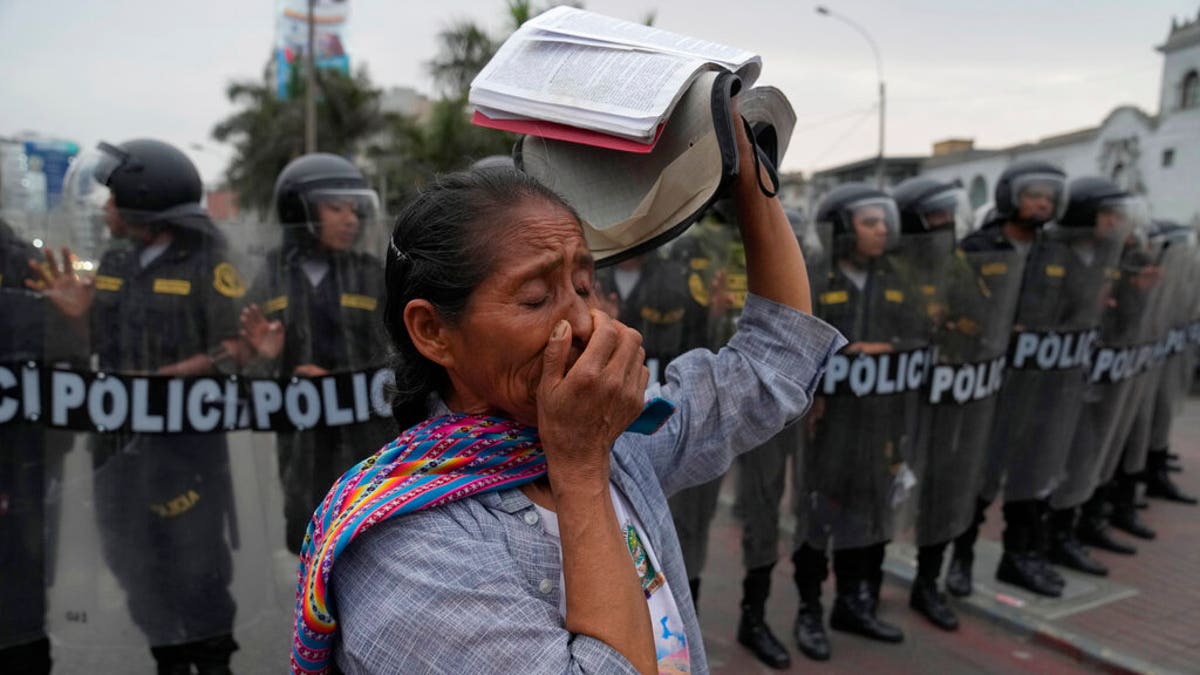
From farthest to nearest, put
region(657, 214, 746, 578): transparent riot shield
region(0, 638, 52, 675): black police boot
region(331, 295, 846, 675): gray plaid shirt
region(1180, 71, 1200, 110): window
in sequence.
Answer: region(1180, 71, 1200, 110): window
region(657, 214, 746, 578): transparent riot shield
region(0, 638, 52, 675): black police boot
region(331, 295, 846, 675): gray plaid shirt

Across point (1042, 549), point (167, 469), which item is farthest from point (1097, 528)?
point (167, 469)

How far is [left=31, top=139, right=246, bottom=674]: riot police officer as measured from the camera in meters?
3.00

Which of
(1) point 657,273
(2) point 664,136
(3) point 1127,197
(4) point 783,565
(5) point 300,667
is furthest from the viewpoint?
(4) point 783,565

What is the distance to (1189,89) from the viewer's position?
27719 millimetres

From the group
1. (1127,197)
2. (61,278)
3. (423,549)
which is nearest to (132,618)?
(61,278)

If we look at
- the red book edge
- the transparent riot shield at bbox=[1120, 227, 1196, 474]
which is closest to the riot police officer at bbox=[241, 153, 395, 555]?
the red book edge

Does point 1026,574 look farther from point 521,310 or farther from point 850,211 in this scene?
point 521,310

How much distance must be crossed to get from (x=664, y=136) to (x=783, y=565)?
4.64m

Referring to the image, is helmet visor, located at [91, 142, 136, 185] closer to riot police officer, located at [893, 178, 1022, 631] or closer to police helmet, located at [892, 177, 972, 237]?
riot police officer, located at [893, 178, 1022, 631]

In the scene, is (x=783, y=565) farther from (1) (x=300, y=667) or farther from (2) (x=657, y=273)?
(1) (x=300, y=667)

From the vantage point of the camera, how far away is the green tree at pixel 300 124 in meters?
26.9

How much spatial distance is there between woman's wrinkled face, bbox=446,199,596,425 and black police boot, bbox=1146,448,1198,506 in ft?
23.5

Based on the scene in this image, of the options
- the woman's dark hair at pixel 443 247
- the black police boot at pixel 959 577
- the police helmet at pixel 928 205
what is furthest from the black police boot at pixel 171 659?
the black police boot at pixel 959 577

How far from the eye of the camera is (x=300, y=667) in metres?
1.10
